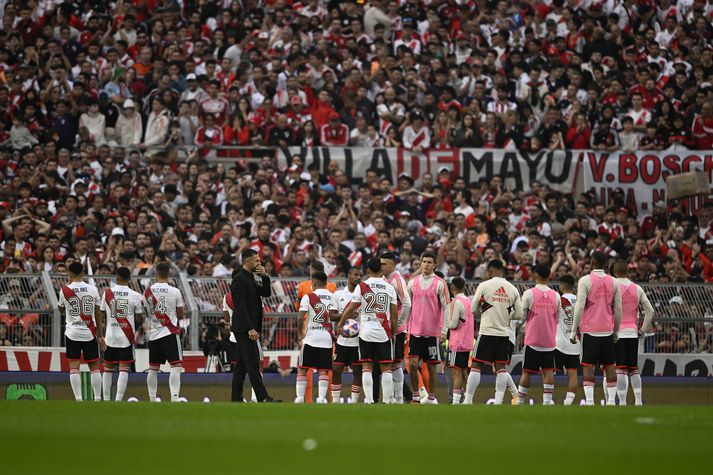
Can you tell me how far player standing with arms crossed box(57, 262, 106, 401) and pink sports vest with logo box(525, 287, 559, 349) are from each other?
20.8 feet

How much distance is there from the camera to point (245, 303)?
16906 millimetres

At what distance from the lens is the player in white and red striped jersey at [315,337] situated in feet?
56.8

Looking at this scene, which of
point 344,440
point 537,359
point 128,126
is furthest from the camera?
point 128,126

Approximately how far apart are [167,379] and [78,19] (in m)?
12.7

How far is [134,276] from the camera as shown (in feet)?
66.3

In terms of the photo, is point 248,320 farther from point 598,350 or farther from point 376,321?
point 598,350

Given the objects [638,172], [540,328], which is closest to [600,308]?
[540,328]

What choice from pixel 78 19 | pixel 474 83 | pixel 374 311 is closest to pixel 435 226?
pixel 474 83

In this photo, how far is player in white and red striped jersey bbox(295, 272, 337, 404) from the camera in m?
17.3

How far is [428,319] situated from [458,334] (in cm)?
55

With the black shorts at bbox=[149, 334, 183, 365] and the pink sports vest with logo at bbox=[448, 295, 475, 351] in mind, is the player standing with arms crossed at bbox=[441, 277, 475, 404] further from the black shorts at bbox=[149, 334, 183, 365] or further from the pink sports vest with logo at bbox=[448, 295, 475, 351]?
the black shorts at bbox=[149, 334, 183, 365]

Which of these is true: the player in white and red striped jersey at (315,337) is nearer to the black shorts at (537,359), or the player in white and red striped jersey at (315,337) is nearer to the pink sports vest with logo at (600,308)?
the black shorts at (537,359)

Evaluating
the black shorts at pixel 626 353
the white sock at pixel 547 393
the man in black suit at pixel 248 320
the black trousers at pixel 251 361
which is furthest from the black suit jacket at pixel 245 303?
the black shorts at pixel 626 353

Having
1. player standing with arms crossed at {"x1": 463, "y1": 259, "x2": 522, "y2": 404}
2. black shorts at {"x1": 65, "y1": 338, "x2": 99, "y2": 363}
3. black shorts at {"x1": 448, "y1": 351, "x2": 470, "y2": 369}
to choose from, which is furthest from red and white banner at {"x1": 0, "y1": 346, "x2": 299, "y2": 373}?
player standing with arms crossed at {"x1": 463, "y1": 259, "x2": 522, "y2": 404}
